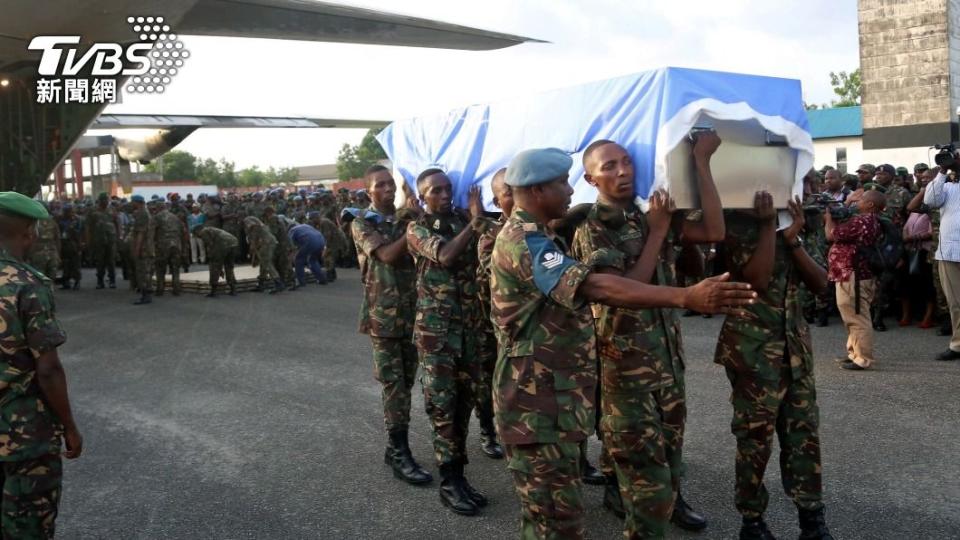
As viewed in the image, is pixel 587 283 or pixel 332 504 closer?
pixel 587 283

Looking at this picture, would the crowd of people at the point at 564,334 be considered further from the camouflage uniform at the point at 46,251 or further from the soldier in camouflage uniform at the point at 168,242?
the camouflage uniform at the point at 46,251

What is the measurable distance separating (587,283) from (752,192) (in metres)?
1.12

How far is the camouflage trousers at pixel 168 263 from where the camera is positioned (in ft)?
44.7

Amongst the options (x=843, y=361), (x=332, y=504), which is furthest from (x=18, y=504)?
(x=843, y=361)

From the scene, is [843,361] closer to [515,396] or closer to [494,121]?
[494,121]

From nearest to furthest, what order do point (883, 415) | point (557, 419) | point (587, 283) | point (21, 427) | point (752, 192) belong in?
1. point (587, 283)
2. point (557, 419)
3. point (21, 427)
4. point (752, 192)
5. point (883, 415)

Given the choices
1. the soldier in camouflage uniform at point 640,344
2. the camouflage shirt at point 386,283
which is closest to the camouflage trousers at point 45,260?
the camouflage shirt at point 386,283

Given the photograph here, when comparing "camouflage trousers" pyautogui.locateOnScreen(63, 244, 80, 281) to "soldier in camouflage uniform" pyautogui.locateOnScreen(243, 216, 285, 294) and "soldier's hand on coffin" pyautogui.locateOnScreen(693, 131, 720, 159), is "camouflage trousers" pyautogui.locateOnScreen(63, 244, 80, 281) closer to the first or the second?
"soldier in camouflage uniform" pyautogui.locateOnScreen(243, 216, 285, 294)

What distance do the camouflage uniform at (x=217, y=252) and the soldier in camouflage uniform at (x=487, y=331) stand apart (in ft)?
31.7

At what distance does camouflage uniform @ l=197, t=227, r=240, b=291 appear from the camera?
13.6 m

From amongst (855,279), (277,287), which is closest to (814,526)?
(855,279)

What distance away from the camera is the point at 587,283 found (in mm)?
2438

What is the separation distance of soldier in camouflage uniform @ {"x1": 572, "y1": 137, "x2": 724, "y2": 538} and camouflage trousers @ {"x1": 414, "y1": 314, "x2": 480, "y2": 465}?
1.12 metres

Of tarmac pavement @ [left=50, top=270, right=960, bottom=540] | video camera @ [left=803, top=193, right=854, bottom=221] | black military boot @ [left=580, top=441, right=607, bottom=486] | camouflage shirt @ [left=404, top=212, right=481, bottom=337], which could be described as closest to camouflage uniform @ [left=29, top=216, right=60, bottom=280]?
tarmac pavement @ [left=50, top=270, right=960, bottom=540]
